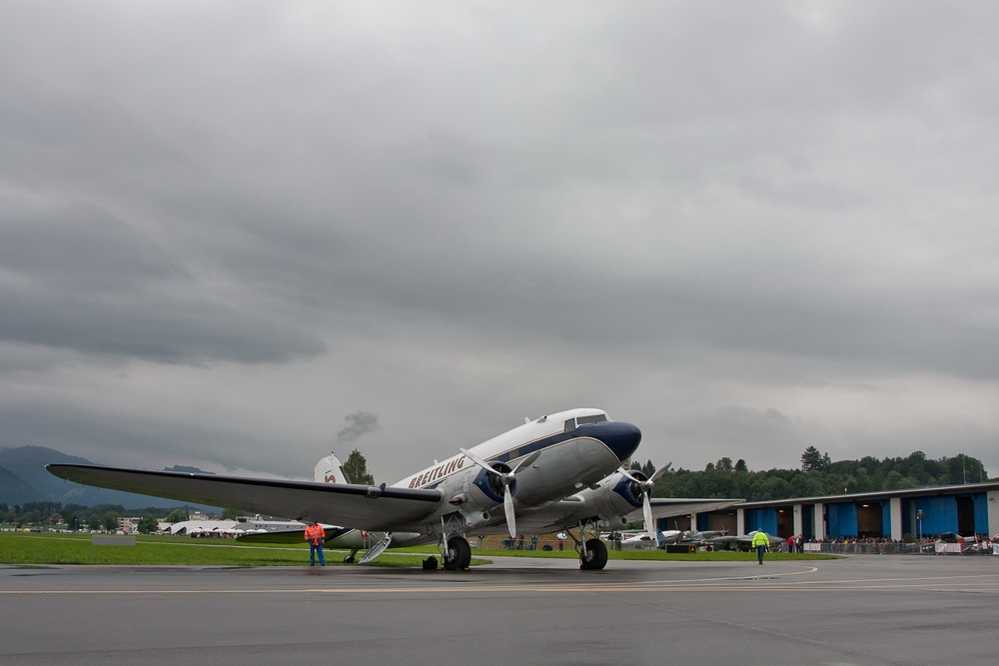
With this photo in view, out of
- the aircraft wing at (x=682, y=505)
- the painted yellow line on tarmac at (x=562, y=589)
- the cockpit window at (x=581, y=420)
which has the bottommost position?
the painted yellow line on tarmac at (x=562, y=589)

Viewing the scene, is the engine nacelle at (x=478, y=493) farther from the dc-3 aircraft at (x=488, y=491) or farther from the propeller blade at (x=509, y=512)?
the propeller blade at (x=509, y=512)

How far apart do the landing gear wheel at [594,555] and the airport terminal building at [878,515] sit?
56.7 metres

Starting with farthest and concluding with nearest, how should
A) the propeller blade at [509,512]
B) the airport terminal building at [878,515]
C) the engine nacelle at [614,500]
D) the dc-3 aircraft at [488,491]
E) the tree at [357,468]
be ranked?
1. the tree at [357,468]
2. the airport terminal building at [878,515]
3. the engine nacelle at [614,500]
4. the propeller blade at [509,512]
5. the dc-3 aircraft at [488,491]

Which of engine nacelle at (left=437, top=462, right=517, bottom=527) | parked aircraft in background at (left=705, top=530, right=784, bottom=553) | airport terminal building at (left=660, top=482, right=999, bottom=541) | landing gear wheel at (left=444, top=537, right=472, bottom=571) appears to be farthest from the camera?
airport terminal building at (left=660, top=482, right=999, bottom=541)

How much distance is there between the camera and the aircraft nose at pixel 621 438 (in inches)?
962

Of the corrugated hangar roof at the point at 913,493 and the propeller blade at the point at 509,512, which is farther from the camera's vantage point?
the corrugated hangar roof at the point at 913,493

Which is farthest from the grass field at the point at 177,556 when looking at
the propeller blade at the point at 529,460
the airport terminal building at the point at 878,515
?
the airport terminal building at the point at 878,515

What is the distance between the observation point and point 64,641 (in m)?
7.27

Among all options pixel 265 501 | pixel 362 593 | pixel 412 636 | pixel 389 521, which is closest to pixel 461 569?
pixel 389 521

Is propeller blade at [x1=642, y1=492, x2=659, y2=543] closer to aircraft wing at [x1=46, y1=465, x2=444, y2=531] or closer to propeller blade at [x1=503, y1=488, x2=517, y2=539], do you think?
propeller blade at [x1=503, y1=488, x2=517, y2=539]

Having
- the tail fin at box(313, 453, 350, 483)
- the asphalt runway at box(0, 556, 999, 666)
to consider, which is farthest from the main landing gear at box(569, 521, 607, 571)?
the tail fin at box(313, 453, 350, 483)

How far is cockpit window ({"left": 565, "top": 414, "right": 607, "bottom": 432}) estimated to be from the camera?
25188 mm

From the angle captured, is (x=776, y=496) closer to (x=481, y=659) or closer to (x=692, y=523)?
(x=692, y=523)

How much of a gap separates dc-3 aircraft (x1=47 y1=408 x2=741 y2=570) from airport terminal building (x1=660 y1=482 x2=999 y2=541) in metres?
55.7
